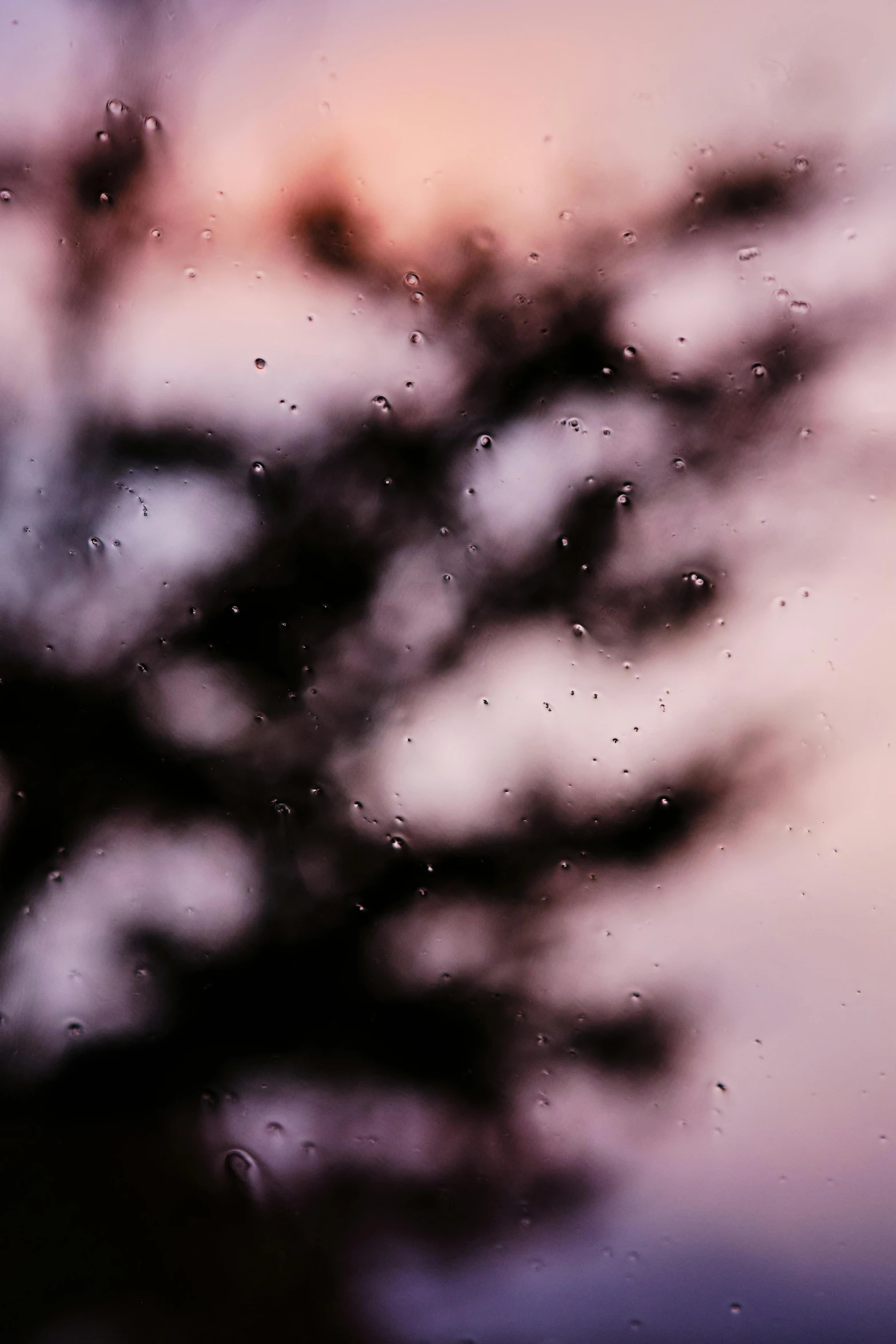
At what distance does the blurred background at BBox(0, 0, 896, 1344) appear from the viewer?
1.27m

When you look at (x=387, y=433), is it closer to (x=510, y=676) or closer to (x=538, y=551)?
(x=538, y=551)

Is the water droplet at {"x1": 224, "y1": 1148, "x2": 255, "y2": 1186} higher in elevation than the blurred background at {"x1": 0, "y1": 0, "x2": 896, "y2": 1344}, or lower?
lower

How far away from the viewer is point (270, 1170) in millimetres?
1257

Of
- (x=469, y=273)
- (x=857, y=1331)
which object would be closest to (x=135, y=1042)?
(x=857, y=1331)

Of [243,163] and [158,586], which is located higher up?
[243,163]

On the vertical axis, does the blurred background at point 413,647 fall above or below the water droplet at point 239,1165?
above

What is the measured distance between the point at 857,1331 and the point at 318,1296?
71cm

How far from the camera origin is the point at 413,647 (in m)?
1.34

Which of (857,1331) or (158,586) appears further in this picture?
(158,586)

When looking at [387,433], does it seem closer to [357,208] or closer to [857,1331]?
[357,208]

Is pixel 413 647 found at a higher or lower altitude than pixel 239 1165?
higher

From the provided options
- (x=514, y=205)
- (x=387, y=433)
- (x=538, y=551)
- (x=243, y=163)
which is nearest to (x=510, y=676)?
(x=538, y=551)

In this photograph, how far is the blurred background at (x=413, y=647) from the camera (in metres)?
1.27

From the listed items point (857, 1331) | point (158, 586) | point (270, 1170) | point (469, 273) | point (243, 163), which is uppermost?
point (243, 163)
